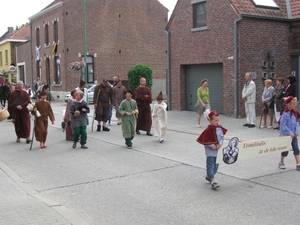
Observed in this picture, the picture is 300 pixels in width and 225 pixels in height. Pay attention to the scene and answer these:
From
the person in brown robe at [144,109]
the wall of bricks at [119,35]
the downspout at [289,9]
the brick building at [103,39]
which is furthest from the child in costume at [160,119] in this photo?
the wall of bricks at [119,35]

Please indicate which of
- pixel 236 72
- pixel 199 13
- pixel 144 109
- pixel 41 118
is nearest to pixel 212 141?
pixel 41 118

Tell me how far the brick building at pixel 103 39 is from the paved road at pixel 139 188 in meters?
21.0

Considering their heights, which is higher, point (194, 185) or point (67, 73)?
point (67, 73)

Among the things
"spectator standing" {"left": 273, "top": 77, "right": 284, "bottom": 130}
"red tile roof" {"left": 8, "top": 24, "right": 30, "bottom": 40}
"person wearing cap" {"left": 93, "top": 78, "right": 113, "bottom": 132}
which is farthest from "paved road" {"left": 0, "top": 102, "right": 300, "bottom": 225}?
"red tile roof" {"left": 8, "top": 24, "right": 30, "bottom": 40}

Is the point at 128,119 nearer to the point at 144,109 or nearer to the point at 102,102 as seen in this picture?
the point at 144,109

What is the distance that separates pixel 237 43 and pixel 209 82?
2.73m

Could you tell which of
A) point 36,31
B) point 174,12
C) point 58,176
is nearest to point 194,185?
point 58,176

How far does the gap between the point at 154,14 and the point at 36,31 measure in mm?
11884

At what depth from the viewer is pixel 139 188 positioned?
281 inches

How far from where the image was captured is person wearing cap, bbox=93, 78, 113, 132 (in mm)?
14428

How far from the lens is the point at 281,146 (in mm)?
7770

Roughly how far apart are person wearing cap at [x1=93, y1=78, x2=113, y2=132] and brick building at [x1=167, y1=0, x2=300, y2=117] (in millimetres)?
5431

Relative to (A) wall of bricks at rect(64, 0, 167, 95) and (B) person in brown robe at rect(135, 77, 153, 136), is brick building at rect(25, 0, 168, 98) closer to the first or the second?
(A) wall of bricks at rect(64, 0, 167, 95)

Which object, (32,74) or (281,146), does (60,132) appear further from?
(32,74)
